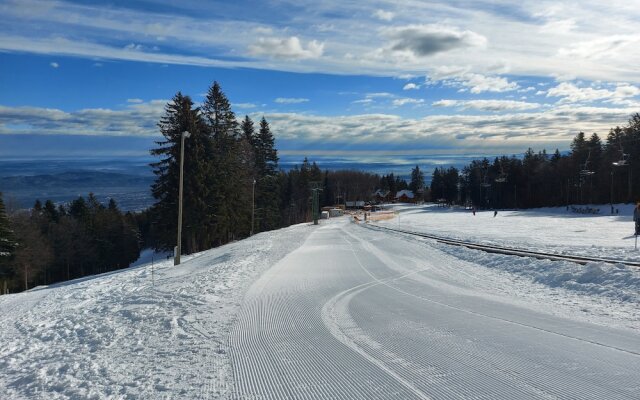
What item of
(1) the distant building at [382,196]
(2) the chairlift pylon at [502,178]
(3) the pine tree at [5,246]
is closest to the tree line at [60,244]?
(3) the pine tree at [5,246]

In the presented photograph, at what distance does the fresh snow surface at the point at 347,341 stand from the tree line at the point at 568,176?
60116 mm

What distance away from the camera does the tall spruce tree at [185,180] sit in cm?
4050

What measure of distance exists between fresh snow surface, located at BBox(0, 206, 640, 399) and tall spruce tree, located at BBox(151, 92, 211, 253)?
24563 mm

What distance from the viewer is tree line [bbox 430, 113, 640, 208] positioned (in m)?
83.8

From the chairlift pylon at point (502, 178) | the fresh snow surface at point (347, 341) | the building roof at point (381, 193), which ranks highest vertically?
the chairlift pylon at point (502, 178)

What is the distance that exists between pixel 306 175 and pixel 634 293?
337 feet

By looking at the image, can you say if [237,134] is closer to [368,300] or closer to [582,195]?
[368,300]

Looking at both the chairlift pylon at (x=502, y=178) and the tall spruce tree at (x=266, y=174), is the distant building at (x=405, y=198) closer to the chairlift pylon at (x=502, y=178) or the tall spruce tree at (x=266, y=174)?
the chairlift pylon at (x=502, y=178)

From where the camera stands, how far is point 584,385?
5.91m

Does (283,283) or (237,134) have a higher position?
(237,134)

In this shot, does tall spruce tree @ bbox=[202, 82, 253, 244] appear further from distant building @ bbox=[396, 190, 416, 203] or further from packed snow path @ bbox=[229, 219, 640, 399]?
distant building @ bbox=[396, 190, 416, 203]

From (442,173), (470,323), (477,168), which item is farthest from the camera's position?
(442,173)

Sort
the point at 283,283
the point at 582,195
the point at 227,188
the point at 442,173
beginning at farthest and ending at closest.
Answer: the point at 442,173 → the point at 582,195 → the point at 227,188 → the point at 283,283

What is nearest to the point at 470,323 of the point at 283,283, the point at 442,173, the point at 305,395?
the point at 305,395
